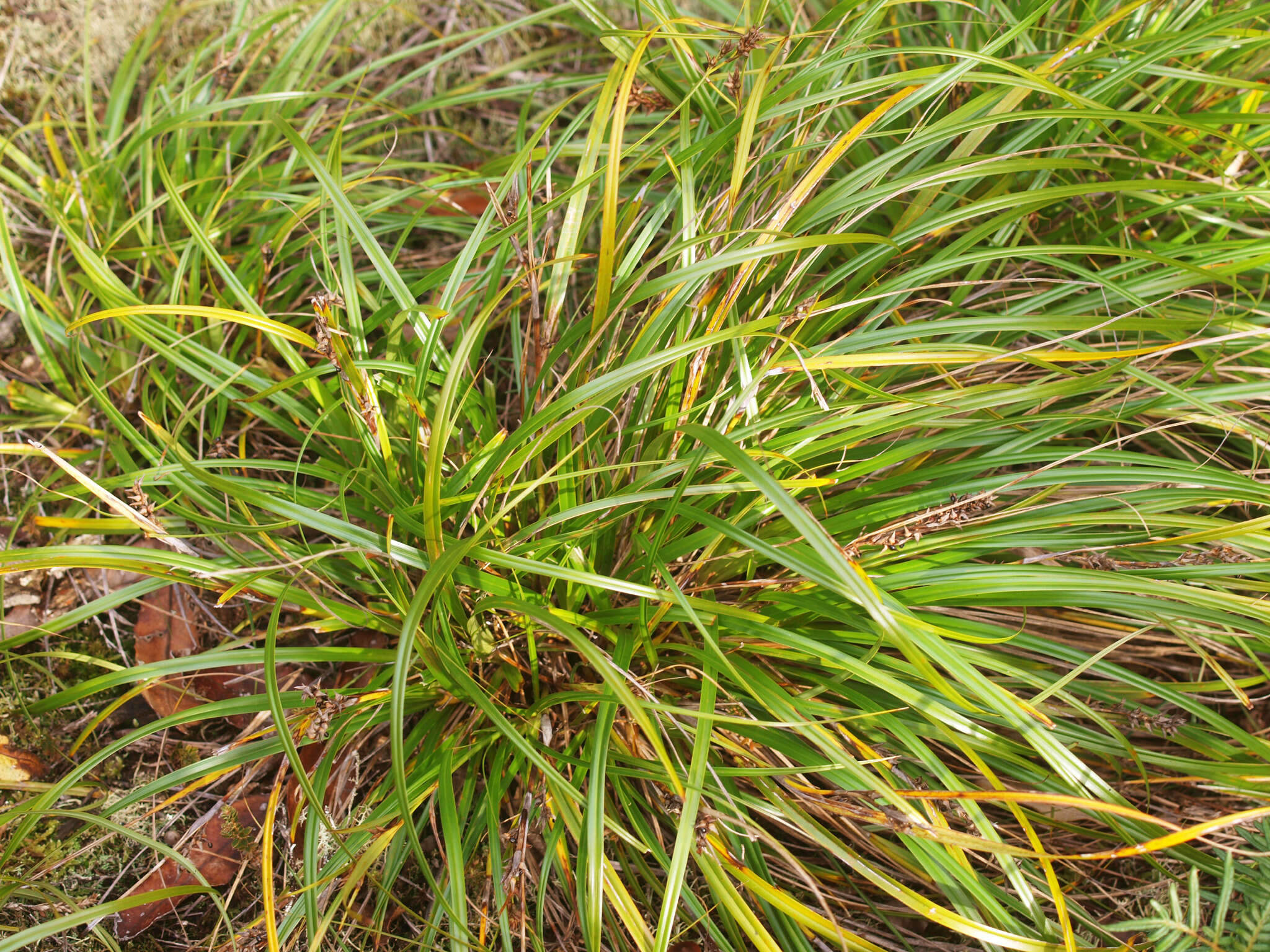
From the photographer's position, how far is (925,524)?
1.18 m

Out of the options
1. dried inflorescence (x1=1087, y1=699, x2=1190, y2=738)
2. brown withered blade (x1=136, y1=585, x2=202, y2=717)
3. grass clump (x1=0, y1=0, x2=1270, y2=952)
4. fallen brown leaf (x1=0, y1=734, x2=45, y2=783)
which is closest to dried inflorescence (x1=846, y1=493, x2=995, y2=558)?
grass clump (x1=0, y1=0, x2=1270, y2=952)

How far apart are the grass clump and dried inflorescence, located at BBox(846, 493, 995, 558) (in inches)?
0.6

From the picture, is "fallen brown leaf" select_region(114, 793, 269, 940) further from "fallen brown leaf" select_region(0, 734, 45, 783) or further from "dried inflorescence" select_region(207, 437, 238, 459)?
"dried inflorescence" select_region(207, 437, 238, 459)

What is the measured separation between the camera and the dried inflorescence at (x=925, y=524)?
3.83 ft

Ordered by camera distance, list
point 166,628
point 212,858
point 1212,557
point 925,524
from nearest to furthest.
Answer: point 925,524
point 1212,557
point 212,858
point 166,628

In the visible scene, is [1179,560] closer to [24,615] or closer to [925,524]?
[925,524]

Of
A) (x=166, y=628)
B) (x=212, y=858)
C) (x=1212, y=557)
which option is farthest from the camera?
(x=166, y=628)

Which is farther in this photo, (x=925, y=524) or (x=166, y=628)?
(x=166, y=628)

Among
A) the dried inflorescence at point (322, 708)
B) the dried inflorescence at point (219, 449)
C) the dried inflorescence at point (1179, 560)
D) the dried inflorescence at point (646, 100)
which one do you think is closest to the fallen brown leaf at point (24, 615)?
the dried inflorescence at point (219, 449)

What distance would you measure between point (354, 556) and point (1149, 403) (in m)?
1.55

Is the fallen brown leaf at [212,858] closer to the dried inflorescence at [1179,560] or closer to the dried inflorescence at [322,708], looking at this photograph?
the dried inflorescence at [322,708]

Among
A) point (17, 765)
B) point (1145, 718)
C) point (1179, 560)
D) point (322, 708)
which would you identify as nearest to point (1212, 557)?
point (1179, 560)

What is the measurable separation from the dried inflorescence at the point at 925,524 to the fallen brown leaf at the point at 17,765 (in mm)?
1681

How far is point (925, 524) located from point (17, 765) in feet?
5.97
